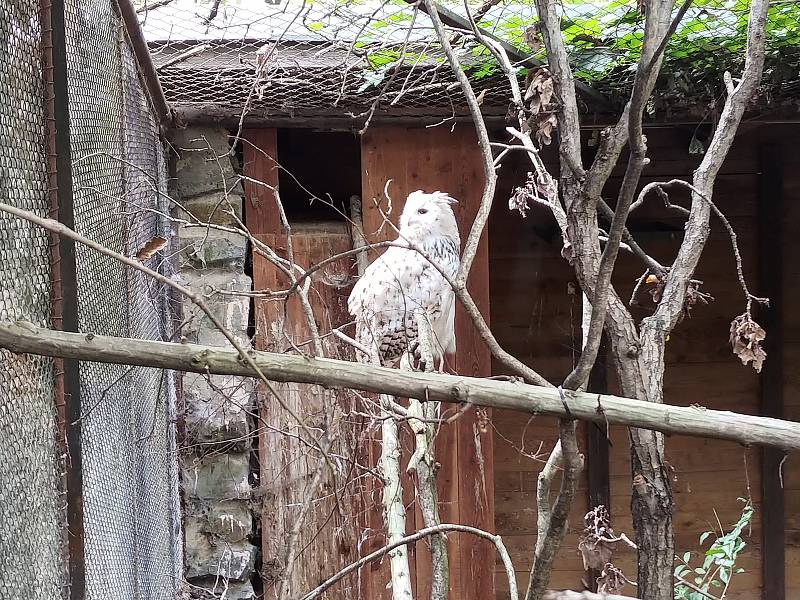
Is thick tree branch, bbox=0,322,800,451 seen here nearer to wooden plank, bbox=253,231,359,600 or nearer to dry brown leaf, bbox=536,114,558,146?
dry brown leaf, bbox=536,114,558,146

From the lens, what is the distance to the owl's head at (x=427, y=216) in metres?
3.07

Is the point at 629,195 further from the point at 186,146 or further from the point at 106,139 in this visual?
the point at 186,146

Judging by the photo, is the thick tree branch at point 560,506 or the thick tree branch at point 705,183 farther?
the thick tree branch at point 705,183

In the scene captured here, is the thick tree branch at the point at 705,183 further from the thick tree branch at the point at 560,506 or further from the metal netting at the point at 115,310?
the metal netting at the point at 115,310

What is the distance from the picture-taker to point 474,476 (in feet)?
10.5

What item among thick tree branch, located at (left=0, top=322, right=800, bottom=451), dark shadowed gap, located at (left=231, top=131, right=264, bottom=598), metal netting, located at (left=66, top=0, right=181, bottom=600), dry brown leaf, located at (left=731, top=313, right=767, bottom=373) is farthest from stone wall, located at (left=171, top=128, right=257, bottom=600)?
thick tree branch, located at (left=0, top=322, right=800, bottom=451)

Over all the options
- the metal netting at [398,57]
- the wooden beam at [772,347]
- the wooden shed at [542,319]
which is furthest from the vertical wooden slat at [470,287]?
the wooden beam at [772,347]

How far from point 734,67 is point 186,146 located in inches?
80.9

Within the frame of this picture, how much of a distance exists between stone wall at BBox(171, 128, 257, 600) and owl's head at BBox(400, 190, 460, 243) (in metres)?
0.67

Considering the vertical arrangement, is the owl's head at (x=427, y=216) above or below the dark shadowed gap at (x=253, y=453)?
above

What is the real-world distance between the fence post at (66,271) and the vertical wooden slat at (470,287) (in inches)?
74.6

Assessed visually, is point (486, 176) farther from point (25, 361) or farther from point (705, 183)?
point (25, 361)

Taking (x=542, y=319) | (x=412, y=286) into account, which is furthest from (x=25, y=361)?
(x=542, y=319)

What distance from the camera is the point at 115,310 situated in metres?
1.72
